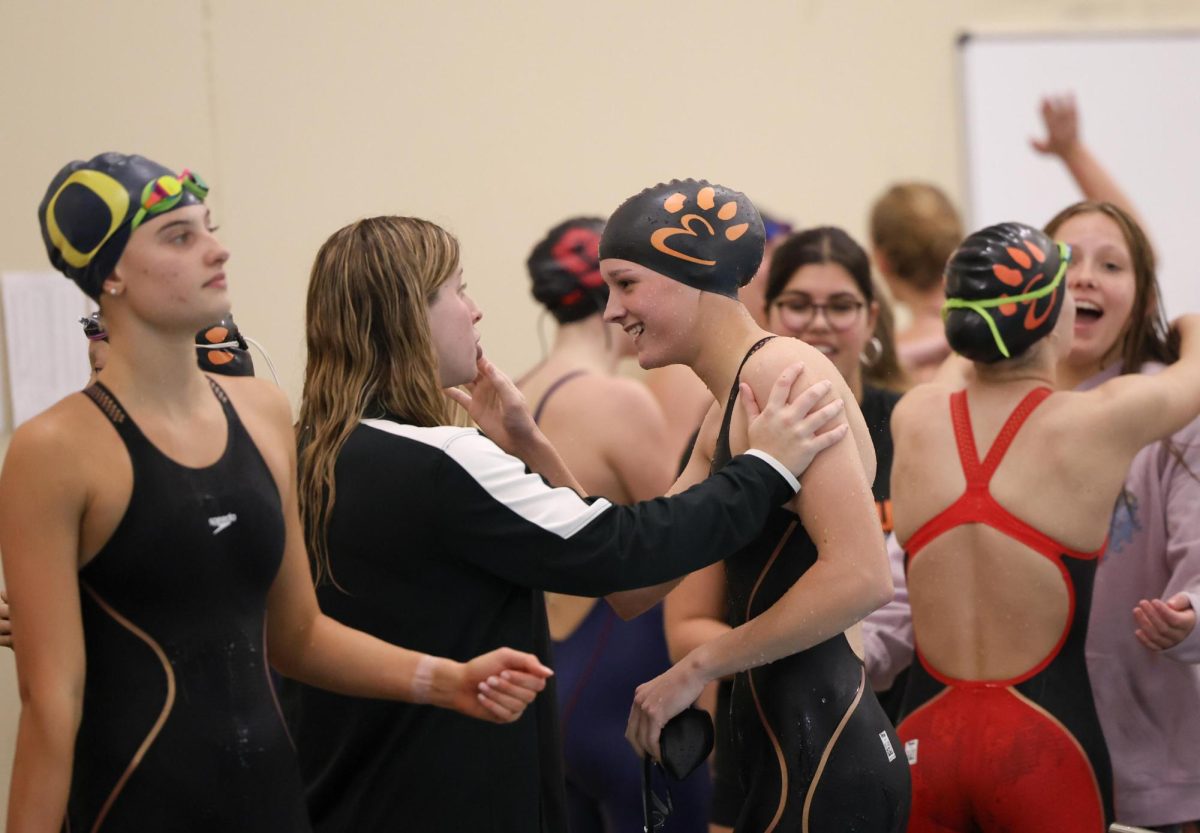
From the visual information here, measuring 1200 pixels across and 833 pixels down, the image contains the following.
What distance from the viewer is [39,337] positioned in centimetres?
492

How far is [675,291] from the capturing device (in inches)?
108

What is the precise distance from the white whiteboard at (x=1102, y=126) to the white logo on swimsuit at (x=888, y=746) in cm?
472

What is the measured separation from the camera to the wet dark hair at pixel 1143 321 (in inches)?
149

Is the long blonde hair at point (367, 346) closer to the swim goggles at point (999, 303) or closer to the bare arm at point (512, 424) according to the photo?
the bare arm at point (512, 424)

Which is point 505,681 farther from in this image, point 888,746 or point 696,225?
point 696,225

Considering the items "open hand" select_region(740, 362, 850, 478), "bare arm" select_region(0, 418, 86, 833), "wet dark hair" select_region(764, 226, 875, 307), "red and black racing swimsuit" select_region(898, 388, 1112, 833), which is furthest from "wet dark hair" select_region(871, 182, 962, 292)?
"bare arm" select_region(0, 418, 86, 833)

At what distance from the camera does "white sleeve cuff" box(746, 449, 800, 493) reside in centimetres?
251

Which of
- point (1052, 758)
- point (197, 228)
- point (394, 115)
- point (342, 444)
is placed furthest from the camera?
point (394, 115)

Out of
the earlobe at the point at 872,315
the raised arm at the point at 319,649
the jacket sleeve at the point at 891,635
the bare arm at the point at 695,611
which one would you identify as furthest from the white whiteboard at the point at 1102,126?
the raised arm at the point at 319,649

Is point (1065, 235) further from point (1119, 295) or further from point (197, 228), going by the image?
point (197, 228)

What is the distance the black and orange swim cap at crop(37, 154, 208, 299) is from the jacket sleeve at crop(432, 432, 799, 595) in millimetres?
637

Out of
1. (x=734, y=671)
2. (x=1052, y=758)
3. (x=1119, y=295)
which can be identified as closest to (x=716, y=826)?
(x=1052, y=758)

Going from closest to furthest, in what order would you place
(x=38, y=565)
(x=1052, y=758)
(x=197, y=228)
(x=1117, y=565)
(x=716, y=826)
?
(x=38, y=565)
(x=197, y=228)
(x=1052, y=758)
(x=1117, y=565)
(x=716, y=826)

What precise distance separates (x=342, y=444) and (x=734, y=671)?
0.82m
